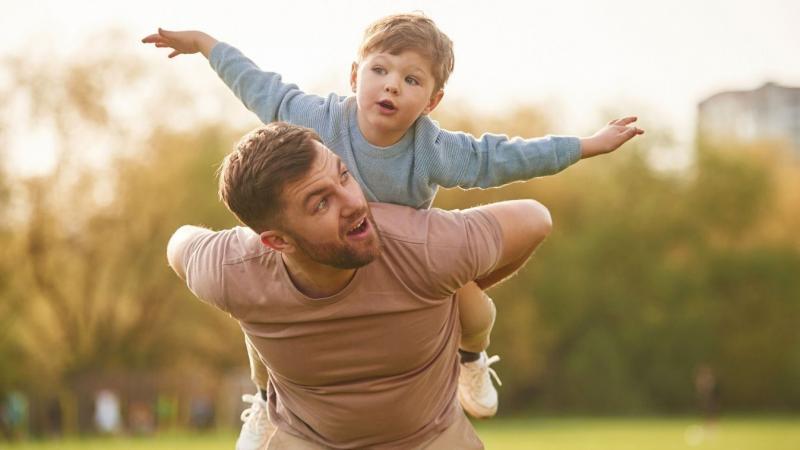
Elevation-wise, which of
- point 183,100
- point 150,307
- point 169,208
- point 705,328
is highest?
point 183,100

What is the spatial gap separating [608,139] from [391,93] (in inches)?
34.6

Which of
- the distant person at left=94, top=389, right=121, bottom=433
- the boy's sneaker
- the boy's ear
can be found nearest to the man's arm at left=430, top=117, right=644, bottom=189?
the boy's ear

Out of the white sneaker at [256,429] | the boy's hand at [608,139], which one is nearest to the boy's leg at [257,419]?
the white sneaker at [256,429]

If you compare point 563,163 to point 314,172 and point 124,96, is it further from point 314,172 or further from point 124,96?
point 124,96

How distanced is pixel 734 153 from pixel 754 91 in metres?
69.7

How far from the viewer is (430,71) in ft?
14.0

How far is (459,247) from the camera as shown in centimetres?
392

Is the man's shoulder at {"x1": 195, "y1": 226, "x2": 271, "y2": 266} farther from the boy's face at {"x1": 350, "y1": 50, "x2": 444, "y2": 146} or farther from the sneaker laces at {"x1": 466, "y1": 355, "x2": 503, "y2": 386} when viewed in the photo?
the sneaker laces at {"x1": 466, "y1": 355, "x2": 503, "y2": 386}

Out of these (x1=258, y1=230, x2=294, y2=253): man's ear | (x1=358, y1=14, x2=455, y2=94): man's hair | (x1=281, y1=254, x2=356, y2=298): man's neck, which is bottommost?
(x1=281, y1=254, x2=356, y2=298): man's neck

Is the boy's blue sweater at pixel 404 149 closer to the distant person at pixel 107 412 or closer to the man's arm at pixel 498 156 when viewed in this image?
the man's arm at pixel 498 156

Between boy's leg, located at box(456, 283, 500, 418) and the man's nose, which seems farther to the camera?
boy's leg, located at box(456, 283, 500, 418)

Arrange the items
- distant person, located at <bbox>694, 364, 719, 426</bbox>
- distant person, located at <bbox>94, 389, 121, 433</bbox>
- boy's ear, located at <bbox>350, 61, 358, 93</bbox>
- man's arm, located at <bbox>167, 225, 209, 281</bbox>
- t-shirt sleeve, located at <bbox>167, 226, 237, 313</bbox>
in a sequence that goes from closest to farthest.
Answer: t-shirt sleeve, located at <bbox>167, 226, 237, 313</bbox> → man's arm, located at <bbox>167, 225, 209, 281</bbox> → boy's ear, located at <bbox>350, 61, 358, 93</bbox> → distant person, located at <bbox>694, 364, 719, 426</bbox> → distant person, located at <bbox>94, 389, 121, 433</bbox>

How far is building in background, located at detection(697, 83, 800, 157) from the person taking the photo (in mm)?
101625

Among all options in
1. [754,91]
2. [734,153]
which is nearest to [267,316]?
[734,153]
